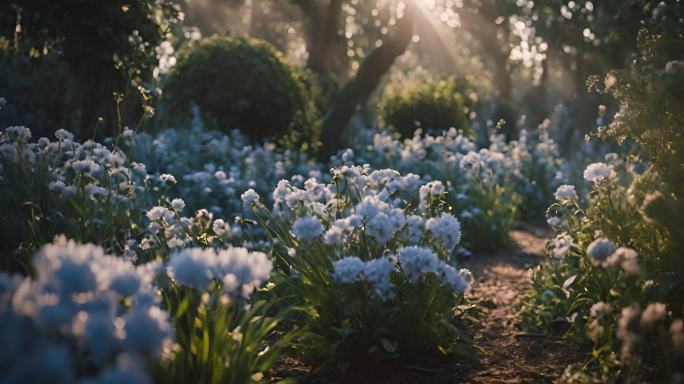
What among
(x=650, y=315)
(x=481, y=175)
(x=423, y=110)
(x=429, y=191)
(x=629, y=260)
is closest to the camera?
(x=650, y=315)

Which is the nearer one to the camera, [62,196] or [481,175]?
[62,196]

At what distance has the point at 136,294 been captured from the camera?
207 cm

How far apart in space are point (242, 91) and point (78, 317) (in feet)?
30.4

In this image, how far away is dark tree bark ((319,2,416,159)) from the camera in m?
10.3

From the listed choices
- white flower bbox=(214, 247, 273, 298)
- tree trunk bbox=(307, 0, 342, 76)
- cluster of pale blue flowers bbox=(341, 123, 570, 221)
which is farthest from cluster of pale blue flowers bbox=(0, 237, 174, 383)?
tree trunk bbox=(307, 0, 342, 76)

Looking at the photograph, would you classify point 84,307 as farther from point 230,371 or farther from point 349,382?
point 349,382

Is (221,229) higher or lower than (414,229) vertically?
lower

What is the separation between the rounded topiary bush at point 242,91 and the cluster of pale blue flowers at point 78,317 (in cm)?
879

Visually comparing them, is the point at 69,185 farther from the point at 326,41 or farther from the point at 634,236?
the point at 326,41

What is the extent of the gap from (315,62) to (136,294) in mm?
16610

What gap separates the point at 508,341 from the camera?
4184 mm

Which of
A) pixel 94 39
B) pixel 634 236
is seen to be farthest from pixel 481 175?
pixel 94 39

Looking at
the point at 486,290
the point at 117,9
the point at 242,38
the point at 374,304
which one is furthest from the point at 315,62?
the point at 374,304

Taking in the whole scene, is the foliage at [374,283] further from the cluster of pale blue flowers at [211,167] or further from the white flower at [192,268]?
the cluster of pale blue flowers at [211,167]
